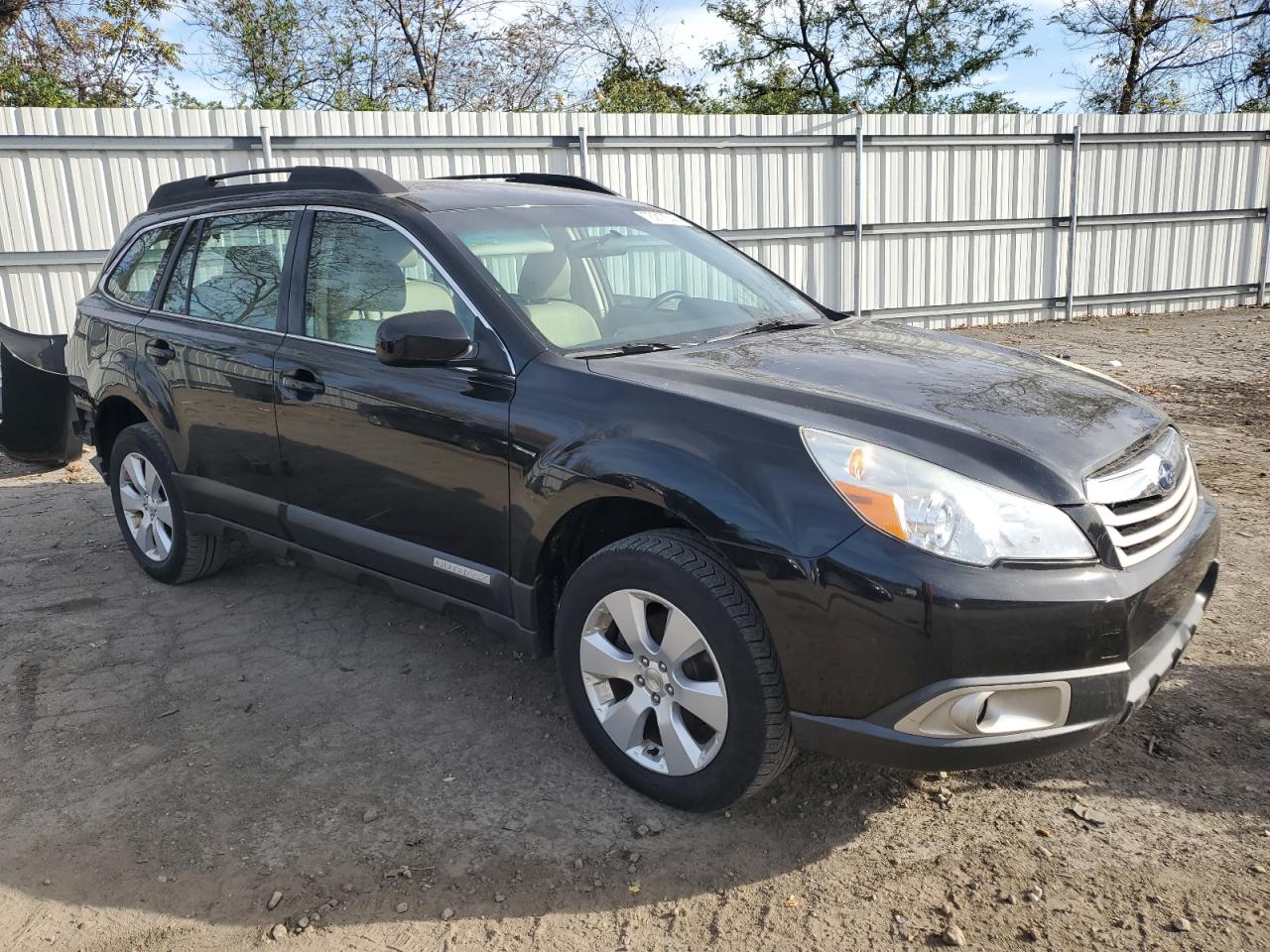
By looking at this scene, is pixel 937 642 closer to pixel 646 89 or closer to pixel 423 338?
pixel 423 338

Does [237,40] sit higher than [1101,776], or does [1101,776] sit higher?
[237,40]

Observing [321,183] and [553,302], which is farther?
[321,183]

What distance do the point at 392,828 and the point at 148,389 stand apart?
8.77 ft

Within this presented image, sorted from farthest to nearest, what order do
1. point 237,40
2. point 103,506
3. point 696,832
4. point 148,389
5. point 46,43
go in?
1. point 237,40
2. point 46,43
3. point 103,506
4. point 148,389
5. point 696,832

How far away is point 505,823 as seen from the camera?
116 inches

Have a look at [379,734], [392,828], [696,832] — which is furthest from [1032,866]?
[379,734]

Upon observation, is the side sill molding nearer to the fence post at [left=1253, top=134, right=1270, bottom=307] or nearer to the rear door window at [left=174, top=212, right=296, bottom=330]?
the rear door window at [left=174, top=212, right=296, bottom=330]

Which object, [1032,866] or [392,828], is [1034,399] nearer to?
[1032,866]

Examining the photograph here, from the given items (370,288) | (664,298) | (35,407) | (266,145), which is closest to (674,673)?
(664,298)

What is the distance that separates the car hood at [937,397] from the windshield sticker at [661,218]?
935 millimetres

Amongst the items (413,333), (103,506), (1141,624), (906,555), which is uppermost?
(413,333)

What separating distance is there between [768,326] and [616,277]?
0.60m

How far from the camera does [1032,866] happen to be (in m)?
2.64

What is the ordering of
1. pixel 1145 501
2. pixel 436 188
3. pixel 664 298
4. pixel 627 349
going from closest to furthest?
pixel 1145 501
pixel 627 349
pixel 664 298
pixel 436 188
